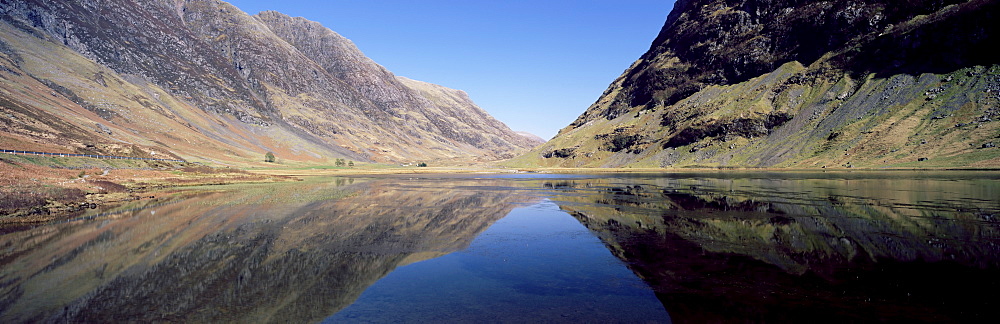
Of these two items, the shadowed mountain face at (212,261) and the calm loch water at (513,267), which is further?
the shadowed mountain face at (212,261)

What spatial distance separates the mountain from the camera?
343 feet

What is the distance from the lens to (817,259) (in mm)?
17281

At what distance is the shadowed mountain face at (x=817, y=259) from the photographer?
458 inches

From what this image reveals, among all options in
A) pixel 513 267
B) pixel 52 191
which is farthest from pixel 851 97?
pixel 52 191

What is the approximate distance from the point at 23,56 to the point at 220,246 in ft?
690

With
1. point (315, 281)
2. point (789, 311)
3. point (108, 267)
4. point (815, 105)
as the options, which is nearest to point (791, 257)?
point (789, 311)

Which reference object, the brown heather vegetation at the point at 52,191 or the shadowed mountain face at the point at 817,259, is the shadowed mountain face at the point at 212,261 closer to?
the brown heather vegetation at the point at 52,191

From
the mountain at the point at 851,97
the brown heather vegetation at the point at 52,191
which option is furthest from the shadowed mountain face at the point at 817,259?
the mountain at the point at 851,97

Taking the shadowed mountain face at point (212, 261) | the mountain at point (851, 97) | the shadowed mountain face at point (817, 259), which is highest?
the mountain at point (851, 97)

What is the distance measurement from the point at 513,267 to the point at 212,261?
12.8 meters

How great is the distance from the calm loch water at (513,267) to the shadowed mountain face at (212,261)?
0.09m

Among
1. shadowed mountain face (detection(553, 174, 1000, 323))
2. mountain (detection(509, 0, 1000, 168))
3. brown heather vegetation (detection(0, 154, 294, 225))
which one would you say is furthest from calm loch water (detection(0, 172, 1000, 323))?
mountain (detection(509, 0, 1000, 168))

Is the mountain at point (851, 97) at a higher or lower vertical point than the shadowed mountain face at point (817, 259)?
higher

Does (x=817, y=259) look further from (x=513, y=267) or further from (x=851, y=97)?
(x=851, y=97)
